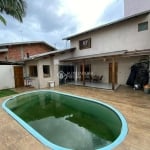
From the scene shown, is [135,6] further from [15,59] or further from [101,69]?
[15,59]

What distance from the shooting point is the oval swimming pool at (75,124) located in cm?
381

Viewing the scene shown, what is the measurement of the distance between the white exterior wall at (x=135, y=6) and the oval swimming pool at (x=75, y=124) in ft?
50.4

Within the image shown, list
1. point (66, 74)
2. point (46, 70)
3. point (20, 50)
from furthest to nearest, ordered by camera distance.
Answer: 1. point (20, 50)
2. point (66, 74)
3. point (46, 70)

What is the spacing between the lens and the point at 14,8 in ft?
29.8

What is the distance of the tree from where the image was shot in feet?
28.5

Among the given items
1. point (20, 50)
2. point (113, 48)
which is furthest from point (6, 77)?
point (113, 48)

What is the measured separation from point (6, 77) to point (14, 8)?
A: 22.5 feet

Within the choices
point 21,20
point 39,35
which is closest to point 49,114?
point 21,20

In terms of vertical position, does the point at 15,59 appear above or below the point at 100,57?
above

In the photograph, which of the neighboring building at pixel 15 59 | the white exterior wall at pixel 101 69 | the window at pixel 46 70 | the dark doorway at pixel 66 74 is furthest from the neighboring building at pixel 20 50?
the white exterior wall at pixel 101 69

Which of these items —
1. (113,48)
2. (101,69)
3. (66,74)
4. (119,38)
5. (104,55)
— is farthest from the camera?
(66,74)

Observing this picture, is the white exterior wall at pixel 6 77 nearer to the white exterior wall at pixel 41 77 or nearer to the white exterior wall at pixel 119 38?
the white exterior wall at pixel 41 77

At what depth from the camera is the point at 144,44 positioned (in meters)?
10.4

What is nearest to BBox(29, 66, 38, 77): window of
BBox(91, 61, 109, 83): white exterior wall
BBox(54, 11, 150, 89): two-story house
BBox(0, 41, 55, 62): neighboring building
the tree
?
BBox(54, 11, 150, 89): two-story house
